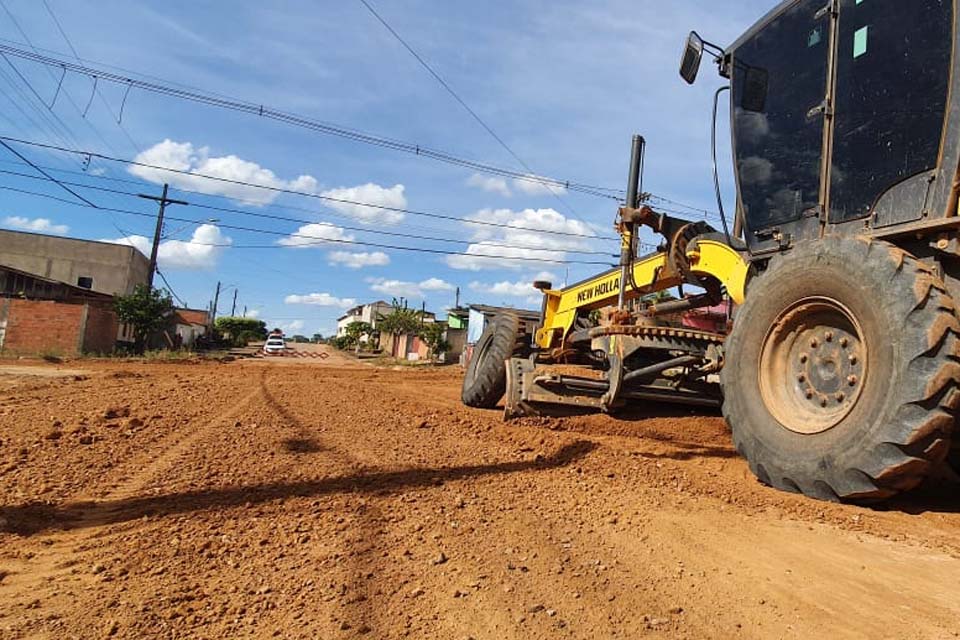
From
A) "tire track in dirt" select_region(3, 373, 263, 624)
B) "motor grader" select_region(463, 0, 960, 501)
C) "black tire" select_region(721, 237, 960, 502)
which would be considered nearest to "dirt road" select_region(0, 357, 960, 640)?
"tire track in dirt" select_region(3, 373, 263, 624)

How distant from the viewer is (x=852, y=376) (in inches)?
131

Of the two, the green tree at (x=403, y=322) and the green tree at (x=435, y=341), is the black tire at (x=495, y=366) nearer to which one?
the green tree at (x=435, y=341)

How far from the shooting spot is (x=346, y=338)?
230ft

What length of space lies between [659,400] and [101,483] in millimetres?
4592

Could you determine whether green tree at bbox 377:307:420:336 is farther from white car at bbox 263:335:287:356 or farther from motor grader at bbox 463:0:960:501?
motor grader at bbox 463:0:960:501

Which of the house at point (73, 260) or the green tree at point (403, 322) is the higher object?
the house at point (73, 260)

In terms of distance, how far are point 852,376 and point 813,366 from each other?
29cm

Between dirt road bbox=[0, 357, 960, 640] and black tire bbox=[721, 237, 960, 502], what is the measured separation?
0.25m

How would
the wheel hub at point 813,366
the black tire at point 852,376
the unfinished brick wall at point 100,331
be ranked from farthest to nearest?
the unfinished brick wall at point 100,331, the wheel hub at point 813,366, the black tire at point 852,376

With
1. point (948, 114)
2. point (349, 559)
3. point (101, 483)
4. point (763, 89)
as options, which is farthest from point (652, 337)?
point (101, 483)

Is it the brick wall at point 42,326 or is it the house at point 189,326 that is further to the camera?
the house at point 189,326

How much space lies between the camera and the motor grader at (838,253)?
2.88 meters

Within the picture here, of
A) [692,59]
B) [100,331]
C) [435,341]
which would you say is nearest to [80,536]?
[692,59]

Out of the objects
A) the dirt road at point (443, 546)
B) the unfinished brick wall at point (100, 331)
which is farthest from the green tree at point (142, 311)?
the dirt road at point (443, 546)
